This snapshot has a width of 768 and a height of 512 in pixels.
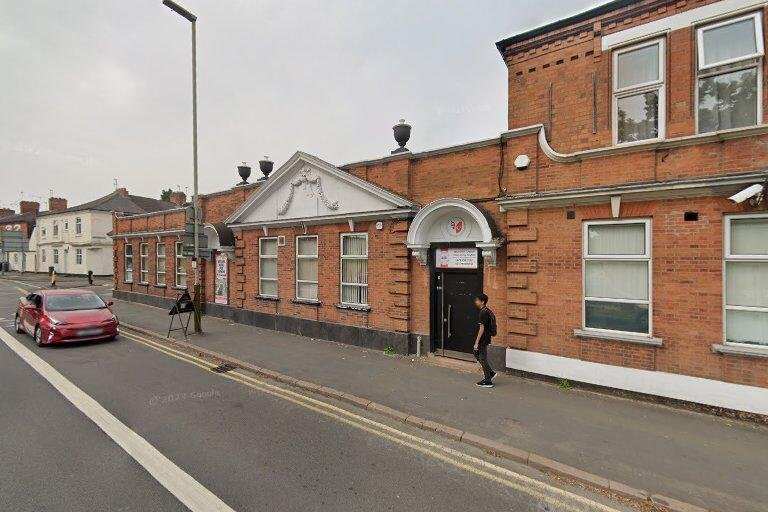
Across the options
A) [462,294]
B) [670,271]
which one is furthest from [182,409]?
[670,271]

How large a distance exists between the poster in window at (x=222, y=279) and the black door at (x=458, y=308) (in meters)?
9.51

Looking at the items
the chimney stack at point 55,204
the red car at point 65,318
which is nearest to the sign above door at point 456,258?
the red car at point 65,318

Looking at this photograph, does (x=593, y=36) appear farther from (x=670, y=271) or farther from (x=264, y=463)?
(x=264, y=463)

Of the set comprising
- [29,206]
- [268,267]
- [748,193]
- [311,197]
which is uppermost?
[29,206]

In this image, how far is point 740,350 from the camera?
5.78m

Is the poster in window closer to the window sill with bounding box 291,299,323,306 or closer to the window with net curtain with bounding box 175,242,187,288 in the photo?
the window with net curtain with bounding box 175,242,187,288

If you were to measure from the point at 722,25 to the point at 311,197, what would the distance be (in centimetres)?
1001

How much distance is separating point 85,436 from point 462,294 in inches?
290

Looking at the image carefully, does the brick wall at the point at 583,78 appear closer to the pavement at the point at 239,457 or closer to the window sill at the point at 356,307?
the window sill at the point at 356,307

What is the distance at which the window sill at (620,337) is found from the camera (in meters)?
6.42

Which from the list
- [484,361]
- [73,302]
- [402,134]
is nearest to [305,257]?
[402,134]

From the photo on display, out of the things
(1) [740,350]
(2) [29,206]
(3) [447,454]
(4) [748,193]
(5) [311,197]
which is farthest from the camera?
(2) [29,206]

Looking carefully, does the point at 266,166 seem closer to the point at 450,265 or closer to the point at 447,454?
the point at 450,265

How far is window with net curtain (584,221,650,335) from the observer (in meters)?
6.66
